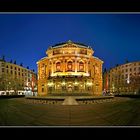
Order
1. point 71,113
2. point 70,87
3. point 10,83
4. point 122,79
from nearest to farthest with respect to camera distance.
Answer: point 71,113 < point 10,83 < point 70,87 < point 122,79

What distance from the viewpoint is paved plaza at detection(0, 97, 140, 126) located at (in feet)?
16.4

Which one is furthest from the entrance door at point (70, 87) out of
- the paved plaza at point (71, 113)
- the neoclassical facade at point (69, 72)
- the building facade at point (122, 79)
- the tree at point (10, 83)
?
the tree at point (10, 83)

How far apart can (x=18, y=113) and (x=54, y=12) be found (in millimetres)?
3233

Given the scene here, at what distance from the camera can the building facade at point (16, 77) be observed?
6.18 metres

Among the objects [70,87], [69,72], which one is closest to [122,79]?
[70,87]

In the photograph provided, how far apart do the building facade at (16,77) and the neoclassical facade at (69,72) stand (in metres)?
0.33

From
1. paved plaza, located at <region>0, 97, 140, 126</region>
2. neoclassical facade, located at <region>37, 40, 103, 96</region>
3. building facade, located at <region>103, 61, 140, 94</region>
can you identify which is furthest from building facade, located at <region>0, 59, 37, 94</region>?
building facade, located at <region>103, 61, 140, 94</region>

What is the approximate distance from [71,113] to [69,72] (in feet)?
8.75

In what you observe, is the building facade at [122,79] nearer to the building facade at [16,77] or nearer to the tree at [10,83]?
the building facade at [16,77]

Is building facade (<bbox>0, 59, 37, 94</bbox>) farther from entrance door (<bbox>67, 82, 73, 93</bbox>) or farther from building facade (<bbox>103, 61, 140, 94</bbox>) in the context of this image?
building facade (<bbox>103, 61, 140, 94</bbox>)

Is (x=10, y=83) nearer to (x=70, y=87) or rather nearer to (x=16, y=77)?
(x=16, y=77)

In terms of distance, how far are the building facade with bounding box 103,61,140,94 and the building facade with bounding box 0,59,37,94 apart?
2676 millimetres

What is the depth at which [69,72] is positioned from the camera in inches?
310
